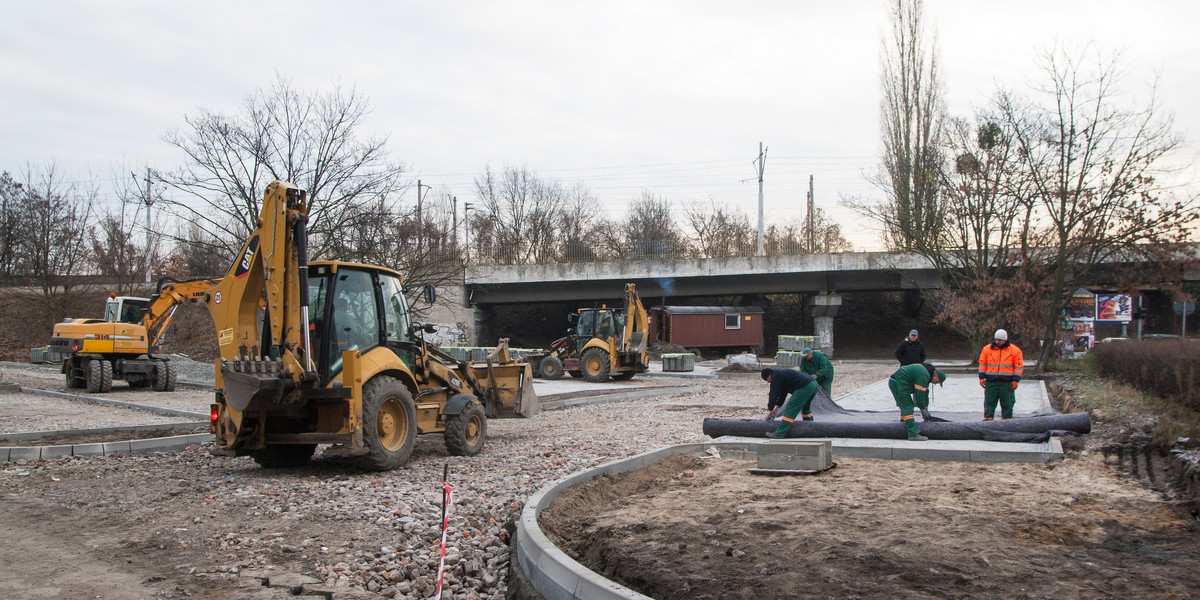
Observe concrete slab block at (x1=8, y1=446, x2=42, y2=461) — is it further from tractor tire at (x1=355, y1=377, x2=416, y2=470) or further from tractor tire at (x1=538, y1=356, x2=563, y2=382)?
tractor tire at (x1=538, y1=356, x2=563, y2=382)

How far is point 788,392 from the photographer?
1166cm

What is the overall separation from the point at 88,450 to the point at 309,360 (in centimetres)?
446

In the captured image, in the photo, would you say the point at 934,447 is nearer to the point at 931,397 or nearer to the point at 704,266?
the point at 931,397

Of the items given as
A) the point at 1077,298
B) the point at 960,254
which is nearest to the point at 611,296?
the point at 960,254

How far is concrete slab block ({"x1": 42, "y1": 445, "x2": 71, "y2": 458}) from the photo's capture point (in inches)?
417

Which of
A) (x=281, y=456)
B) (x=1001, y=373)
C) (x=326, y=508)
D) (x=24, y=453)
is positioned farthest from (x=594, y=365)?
(x=326, y=508)

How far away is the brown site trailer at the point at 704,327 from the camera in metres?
42.3

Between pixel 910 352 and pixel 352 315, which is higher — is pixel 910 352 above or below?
below

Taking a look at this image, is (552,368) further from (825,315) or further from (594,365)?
(825,315)

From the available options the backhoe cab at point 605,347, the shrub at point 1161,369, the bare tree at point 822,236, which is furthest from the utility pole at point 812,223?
the shrub at point 1161,369

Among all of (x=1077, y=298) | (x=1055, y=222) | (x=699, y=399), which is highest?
(x=1055, y=222)

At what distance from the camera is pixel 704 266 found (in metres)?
42.2

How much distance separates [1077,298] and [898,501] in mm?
24693

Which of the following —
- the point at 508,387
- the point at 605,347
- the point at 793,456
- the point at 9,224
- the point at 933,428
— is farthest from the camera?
the point at 9,224
